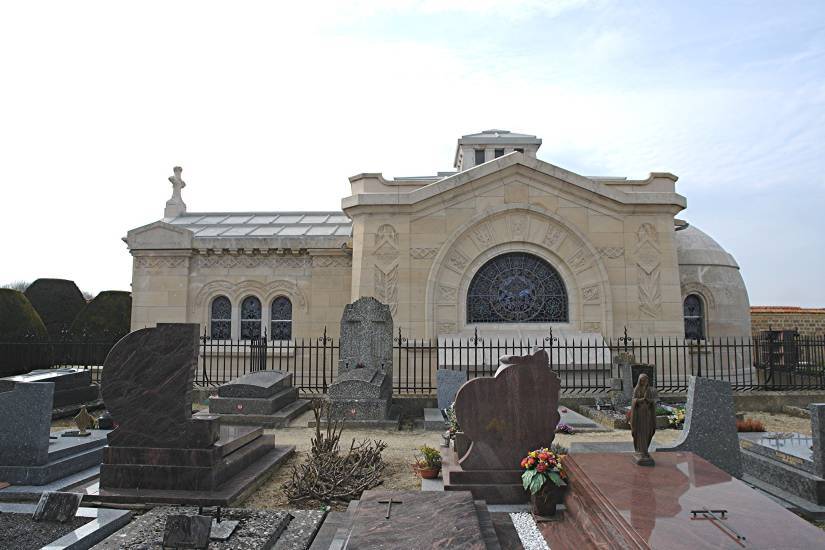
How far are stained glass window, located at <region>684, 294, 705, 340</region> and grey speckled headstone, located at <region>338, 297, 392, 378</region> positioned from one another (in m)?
11.6

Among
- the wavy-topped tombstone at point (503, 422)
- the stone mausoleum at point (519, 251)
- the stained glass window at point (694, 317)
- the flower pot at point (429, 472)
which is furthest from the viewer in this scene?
the stained glass window at point (694, 317)

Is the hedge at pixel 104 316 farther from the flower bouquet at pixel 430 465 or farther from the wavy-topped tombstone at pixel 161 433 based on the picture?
the flower bouquet at pixel 430 465

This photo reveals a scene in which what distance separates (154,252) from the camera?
18.5 meters

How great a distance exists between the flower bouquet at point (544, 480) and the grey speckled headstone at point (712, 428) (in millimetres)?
1906

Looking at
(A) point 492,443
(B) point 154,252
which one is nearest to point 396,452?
(A) point 492,443

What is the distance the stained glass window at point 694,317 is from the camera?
724 inches

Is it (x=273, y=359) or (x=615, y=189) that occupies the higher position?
(x=615, y=189)

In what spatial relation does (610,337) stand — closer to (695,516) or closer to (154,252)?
(695,516)

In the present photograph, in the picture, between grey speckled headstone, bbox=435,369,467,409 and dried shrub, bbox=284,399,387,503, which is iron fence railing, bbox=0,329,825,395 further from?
dried shrub, bbox=284,399,387,503

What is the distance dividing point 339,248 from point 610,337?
923 centimetres

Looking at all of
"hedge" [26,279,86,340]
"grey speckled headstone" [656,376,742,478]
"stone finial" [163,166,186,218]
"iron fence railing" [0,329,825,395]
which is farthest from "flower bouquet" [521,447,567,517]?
"hedge" [26,279,86,340]

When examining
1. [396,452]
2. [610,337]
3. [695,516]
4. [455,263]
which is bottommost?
[396,452]

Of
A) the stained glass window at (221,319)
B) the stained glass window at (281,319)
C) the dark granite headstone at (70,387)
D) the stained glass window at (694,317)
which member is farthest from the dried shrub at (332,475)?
the stained glass window at (694,317)

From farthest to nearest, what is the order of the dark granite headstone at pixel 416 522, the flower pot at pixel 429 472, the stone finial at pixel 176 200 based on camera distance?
the stone finial at pixel 176 200 → the flower pot at pixel 429 472 → the dark granite headstone at pixel 416 522
